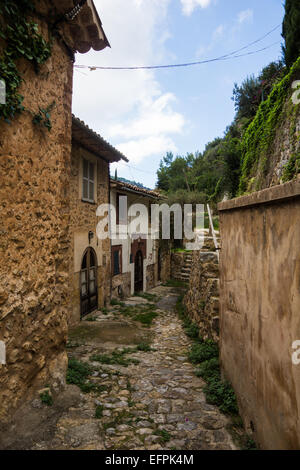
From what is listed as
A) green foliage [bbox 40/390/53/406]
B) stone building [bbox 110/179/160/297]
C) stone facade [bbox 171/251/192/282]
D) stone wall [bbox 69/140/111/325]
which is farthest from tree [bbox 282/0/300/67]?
stone facade [bbox 171/251/192/282]

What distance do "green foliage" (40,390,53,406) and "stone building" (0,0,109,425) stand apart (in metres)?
0.15

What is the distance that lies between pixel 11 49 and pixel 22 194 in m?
1.49

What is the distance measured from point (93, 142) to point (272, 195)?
687 centimetres

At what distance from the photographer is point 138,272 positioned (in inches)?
564

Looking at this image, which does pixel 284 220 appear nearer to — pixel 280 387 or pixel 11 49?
pixel 280 387

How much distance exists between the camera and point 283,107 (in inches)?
263

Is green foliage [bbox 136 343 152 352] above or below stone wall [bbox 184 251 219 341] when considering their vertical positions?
below

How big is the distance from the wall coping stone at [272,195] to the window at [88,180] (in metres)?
6.02

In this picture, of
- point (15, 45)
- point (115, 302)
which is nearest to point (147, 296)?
point (115, 302)

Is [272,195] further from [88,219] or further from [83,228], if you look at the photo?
[88,219]

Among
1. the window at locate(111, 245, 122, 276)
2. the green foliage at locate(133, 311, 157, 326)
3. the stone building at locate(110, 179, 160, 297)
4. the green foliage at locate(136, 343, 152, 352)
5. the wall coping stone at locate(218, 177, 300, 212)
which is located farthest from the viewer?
the stone building at locate(110, 179, 160, 297)

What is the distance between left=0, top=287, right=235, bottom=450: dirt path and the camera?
Result: 3.10 metres

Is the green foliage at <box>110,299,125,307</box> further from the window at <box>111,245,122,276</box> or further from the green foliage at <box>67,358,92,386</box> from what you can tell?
the green foliage at <box>67,358,92,386</box>

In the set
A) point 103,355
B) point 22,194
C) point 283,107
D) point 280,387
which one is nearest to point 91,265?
point 103,355
